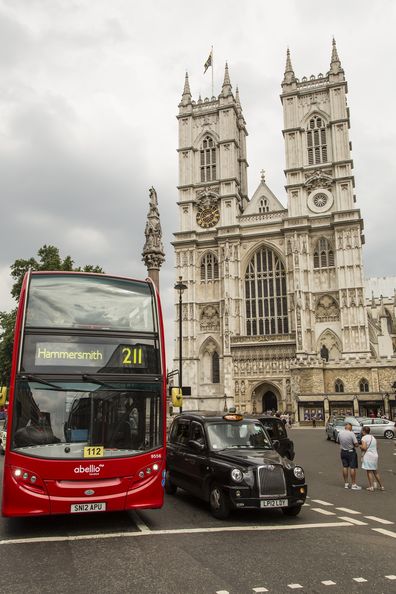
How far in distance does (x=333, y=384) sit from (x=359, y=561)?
38.7 meters

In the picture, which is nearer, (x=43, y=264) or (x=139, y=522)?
(x=139, y=522)

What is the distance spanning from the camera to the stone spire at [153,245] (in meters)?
22.2

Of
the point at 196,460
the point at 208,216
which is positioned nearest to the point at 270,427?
the point at 196,460

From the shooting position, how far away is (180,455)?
32.0 ft

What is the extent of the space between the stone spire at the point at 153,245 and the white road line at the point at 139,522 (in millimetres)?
14284

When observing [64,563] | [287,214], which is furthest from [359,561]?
Result: [287,214]

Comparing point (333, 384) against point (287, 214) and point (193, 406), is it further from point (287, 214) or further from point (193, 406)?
point (287, 214)

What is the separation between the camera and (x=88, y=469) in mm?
7137

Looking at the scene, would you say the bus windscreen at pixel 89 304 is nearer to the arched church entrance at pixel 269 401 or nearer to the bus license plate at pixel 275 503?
the bus license plate at pixel 275 503

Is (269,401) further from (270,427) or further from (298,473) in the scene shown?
(298,473)

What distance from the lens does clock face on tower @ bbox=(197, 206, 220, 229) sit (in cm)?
5338

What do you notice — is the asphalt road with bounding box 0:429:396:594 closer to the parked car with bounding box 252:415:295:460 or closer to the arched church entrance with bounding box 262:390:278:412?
the parked car with bounding box 252:415:295:460

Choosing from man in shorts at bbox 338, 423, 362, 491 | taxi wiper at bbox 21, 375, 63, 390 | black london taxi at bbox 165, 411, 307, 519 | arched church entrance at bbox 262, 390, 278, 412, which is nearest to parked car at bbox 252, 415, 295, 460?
man in shorts at bbox 338, 423, 362, 491

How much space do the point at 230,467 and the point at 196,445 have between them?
1.35m
